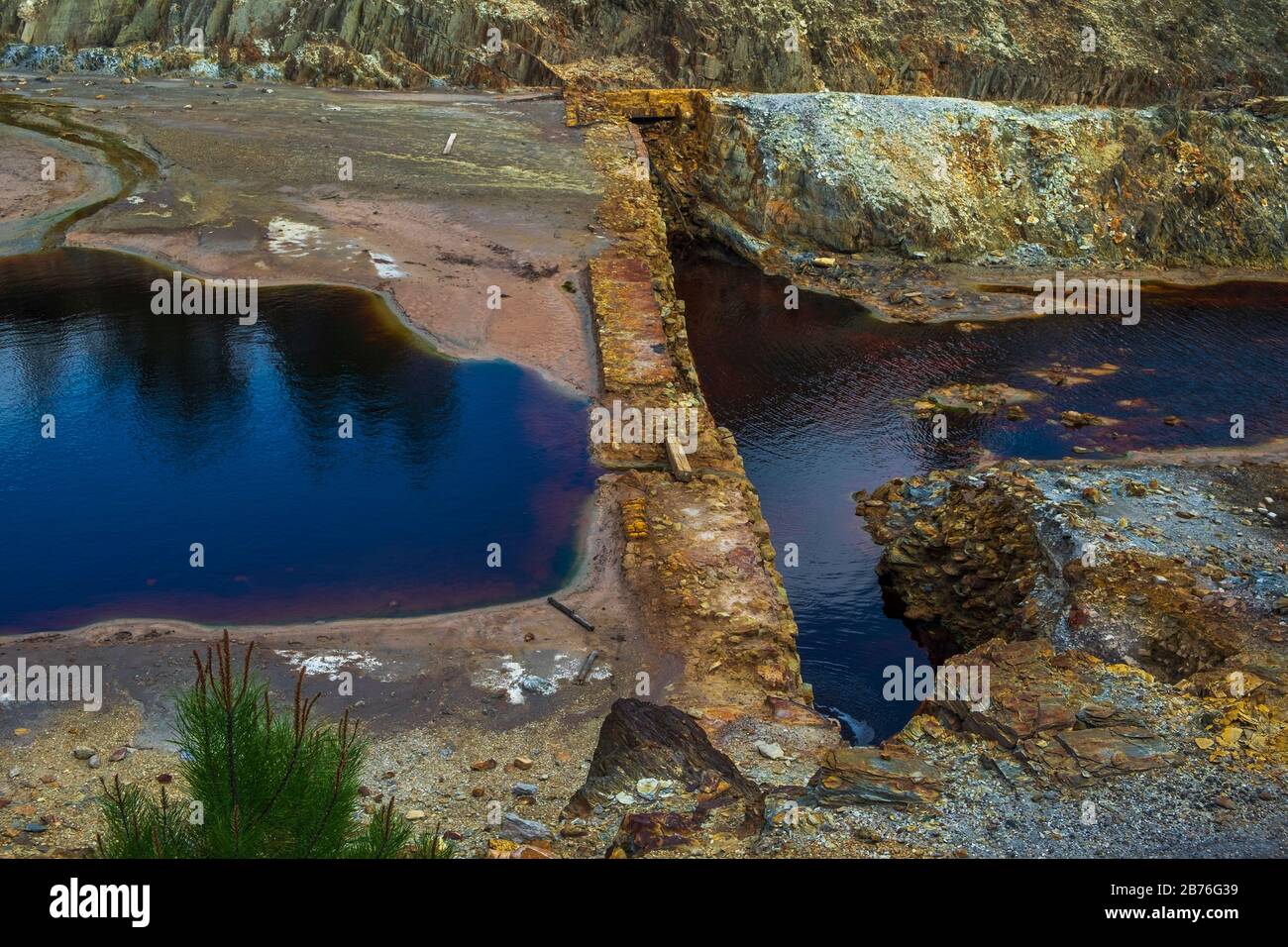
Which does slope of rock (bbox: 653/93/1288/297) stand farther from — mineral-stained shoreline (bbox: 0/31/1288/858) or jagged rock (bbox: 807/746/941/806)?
jagged rock (bbox: 807/746/941/806)

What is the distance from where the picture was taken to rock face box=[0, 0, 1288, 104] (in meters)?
40.7

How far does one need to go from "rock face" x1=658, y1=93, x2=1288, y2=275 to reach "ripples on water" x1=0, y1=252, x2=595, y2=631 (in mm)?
13899

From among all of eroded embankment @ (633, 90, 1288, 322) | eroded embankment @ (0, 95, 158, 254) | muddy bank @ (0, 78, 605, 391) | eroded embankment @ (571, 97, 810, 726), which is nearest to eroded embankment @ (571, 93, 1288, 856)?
eroded embankment @ (571, 97, 810, 726)

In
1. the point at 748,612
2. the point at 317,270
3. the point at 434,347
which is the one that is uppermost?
the point at 317,270

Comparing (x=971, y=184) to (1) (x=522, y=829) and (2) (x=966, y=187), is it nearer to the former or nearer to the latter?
(2) (x=966, y=187)

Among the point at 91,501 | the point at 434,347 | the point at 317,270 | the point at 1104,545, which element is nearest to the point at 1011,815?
the point at 1104,545

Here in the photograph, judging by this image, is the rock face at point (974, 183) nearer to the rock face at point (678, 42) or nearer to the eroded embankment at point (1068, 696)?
the rock face at point (678, 42)

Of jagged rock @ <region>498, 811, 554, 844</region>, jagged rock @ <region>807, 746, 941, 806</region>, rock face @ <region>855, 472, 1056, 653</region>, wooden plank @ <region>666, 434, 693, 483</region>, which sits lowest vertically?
jagged rock @ <region>498, 811, 554, 844</region>

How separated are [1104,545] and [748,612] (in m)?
5.96

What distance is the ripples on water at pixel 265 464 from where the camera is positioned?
725 inches

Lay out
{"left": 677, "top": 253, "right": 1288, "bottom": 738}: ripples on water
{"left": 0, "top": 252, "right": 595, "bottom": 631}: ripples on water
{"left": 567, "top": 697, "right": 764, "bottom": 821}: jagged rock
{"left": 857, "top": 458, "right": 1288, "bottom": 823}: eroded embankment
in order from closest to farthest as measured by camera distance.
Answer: {"left": 567, "top": 697, "right": 764, "bottom": 821}: jagged rock → {"left": 857, "top": 458, "right": 1288, "bottom": 823}: eroded embankment → {"left": 0, "top": 252, "right": 595, "bottom": 631}: ripples on water → {"left": 677, "top": 253, "right": 1288, "bottom": 738}: ripples on water

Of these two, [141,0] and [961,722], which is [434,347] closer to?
[961,722]

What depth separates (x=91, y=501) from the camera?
20.3 m

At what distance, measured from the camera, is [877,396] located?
2816cm
